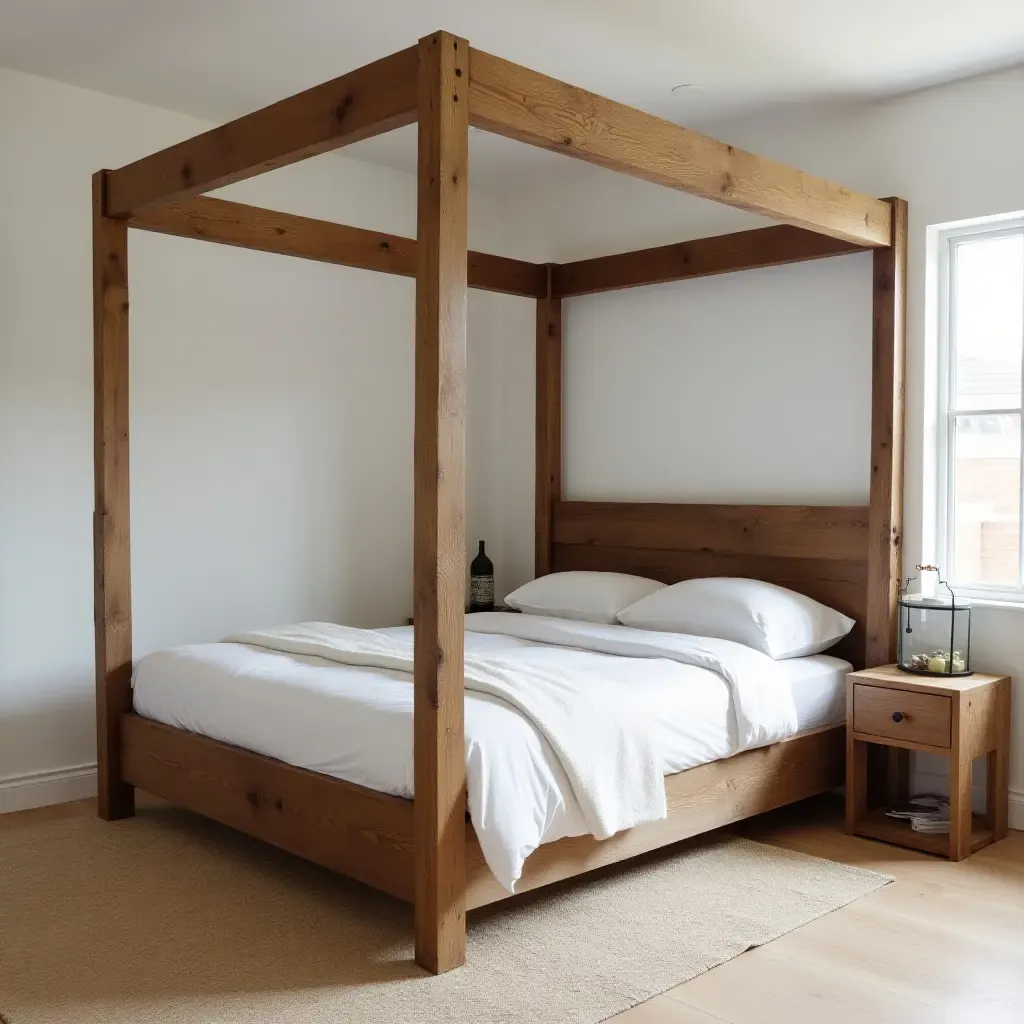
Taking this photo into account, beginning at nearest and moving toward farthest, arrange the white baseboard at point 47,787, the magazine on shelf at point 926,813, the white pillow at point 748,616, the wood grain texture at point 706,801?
the wood grain texture at point 706,801
the magazine on shelf at point 926,813
the white pillow at point 748,616
the white baseboard at point 47,787

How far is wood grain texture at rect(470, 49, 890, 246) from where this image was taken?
8.80ft

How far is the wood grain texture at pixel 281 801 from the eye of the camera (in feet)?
9.24

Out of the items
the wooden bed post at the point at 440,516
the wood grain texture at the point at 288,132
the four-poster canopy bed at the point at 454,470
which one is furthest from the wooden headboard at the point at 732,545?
the wood grain texture at the point at 288,132

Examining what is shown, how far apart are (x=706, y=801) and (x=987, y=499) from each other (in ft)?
5.14

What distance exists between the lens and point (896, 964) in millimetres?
2768

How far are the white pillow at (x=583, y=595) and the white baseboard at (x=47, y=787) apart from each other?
1813 mm

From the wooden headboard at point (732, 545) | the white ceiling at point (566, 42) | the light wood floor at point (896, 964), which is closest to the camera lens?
the light wood floor at point (896, 964)

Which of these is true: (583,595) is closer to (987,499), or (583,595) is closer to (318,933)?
(987,499)

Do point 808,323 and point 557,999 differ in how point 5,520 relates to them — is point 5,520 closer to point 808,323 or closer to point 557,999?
point 557,999

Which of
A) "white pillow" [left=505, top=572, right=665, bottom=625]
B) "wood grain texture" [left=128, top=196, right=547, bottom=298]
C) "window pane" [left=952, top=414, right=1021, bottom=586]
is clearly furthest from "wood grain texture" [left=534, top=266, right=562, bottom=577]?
"window pane" [left=952, top=414, right=1021, bottom=586]

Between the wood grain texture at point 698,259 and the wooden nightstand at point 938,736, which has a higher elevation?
the wood grain texture at point 698,259

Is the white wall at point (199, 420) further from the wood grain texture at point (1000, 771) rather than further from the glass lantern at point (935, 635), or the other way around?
the wood grain texture at point (1000, 771)

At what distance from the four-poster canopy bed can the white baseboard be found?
1.26ft

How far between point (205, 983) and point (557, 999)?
81 cm
